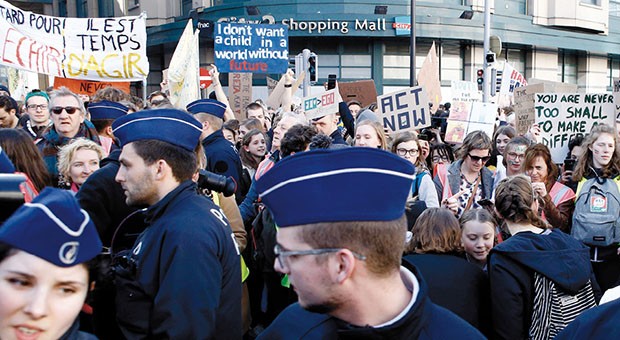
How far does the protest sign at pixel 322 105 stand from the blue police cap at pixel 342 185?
586 centimetres

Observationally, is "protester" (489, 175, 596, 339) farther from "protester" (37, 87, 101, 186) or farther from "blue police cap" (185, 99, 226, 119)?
"protester" (37, 87, 101, 186)

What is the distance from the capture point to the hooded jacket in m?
3.38

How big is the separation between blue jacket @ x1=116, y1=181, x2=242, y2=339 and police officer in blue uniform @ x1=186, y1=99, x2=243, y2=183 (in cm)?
277

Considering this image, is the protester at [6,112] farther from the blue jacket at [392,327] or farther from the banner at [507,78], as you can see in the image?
the banner at [507,78]

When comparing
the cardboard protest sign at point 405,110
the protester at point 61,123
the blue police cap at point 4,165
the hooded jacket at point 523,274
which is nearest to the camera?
the blue police cap at point 4,165

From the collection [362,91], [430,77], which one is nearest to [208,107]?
[362,91]

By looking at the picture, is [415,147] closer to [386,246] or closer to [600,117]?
[600,117]

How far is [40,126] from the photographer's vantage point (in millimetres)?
6602

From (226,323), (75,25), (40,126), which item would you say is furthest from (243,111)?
(226,323)

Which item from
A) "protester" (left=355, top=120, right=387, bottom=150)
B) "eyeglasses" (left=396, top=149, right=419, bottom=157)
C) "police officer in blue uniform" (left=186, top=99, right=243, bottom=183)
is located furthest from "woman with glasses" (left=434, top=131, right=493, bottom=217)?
"police officer in blue uniform" (left=186, top=99, right=243, bottom=183)

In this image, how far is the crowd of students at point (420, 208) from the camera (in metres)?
2.64

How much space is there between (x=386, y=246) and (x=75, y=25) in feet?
26.8

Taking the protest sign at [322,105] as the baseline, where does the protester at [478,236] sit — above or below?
below

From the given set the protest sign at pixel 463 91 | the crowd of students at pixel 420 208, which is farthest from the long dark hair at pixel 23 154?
the protest sign at pixel 463 91
